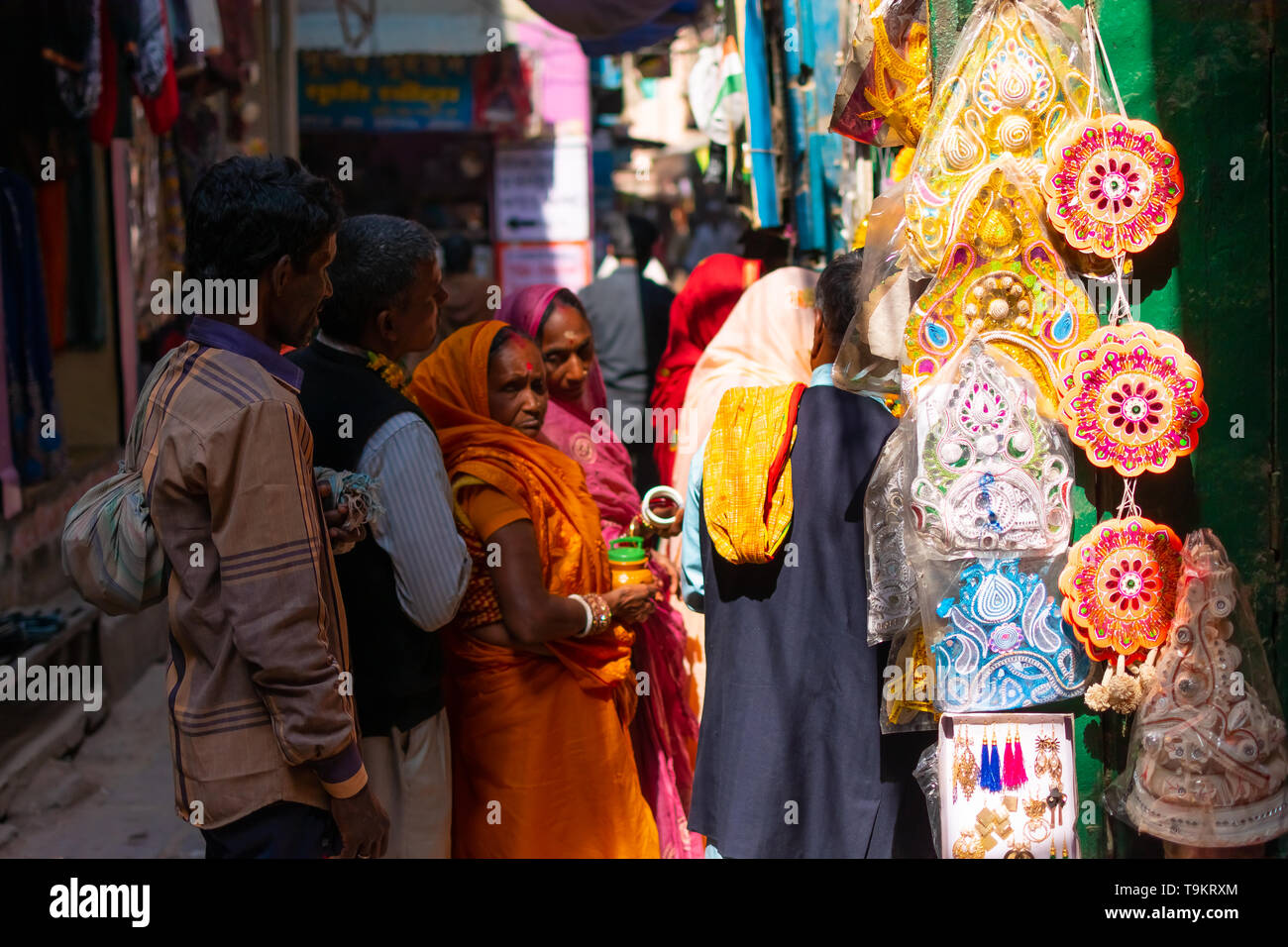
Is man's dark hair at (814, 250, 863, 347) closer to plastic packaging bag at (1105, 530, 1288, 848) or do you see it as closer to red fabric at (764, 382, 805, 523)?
red fabric at (764, 382, 805, 523)

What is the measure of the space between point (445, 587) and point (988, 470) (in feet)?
3.22

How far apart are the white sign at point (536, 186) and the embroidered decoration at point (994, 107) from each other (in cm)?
818

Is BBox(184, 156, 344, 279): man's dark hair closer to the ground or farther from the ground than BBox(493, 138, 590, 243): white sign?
closer to the ground

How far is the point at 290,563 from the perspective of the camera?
1.82 metres

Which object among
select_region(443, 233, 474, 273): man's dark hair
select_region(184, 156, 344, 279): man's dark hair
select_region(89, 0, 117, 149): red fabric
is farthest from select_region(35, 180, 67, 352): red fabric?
select_region(184, 156, 344, 279): man's dark hair

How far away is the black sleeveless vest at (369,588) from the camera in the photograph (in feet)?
7.51

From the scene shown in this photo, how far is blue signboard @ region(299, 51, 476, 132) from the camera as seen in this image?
9.81 m

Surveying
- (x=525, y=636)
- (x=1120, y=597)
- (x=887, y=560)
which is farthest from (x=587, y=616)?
(x=1120, y=597)

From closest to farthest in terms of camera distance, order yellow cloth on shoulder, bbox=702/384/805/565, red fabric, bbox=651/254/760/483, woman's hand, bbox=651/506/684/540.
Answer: yellow cloth on shoulder, bbox=702/384/805/565 → woman's hand, bbox=651/506/684/540 → red fabric, bbox=651/254/760/483

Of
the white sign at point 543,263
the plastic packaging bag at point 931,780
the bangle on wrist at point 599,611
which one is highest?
the white sign at point 543,263

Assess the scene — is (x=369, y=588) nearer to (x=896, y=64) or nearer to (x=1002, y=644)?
(x=1002, y=644)

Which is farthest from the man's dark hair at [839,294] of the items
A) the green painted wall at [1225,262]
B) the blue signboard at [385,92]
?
the blue signboard at [385,92]

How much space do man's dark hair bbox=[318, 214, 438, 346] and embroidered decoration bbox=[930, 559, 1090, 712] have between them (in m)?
1.19

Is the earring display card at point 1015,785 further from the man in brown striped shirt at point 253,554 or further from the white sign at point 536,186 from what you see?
the white sign at point 536,186
